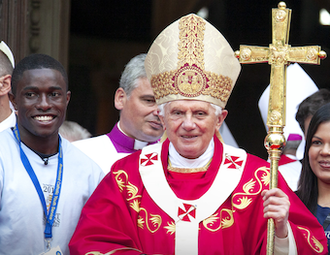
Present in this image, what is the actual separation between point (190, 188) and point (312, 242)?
2.48 ft

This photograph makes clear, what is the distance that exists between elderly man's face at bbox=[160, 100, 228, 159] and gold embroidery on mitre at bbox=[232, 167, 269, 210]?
1.12 feet

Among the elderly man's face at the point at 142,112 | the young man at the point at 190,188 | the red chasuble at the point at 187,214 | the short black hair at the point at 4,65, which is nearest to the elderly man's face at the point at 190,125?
the young man at the point at 190,188

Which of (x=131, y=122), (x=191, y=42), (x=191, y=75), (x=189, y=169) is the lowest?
(x=189, y=169)

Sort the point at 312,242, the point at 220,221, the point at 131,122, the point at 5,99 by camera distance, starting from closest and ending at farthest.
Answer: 1. the point at 312,242
2. the point at 220,221
3. the point at 5,99
4. the point at 131,122

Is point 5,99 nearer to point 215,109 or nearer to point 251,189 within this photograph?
point 215,109

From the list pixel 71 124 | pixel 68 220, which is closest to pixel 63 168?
pixel 68 220

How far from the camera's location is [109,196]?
11.4 ft

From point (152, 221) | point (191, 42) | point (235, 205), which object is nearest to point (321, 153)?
point (235, 205)

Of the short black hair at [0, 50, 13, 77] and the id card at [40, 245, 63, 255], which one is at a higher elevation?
the short black hair at [0, 50, 13, 77]

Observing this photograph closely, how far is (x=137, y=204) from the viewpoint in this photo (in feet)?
11.4

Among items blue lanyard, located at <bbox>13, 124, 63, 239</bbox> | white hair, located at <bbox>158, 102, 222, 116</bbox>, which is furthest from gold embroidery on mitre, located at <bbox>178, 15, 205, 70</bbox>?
blue lanyard, located at <bbox>13, 124, 63, 239</bbox>

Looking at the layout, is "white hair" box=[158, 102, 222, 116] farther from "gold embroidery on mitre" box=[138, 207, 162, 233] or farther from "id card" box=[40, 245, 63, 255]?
"id card" box=[40, 245, 63, 255]

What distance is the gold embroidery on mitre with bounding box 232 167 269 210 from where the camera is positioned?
133 inches

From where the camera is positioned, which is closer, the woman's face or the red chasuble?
the red chasuble
